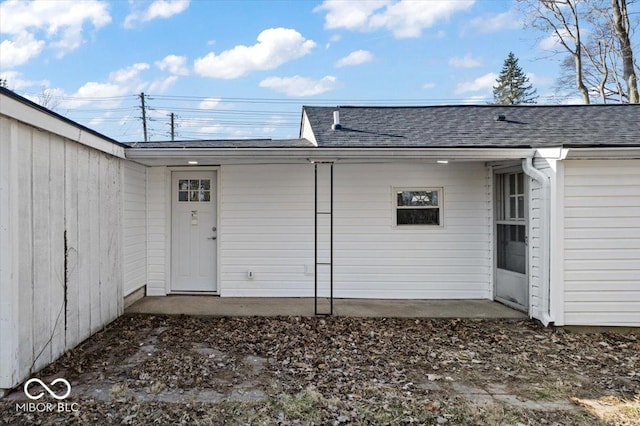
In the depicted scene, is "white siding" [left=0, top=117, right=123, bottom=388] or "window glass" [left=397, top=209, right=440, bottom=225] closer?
"white siding" [left=0, top=117, right=123, bottom=388]

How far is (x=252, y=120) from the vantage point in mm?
27000

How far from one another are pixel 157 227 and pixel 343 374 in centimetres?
423

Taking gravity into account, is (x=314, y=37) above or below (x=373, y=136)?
above

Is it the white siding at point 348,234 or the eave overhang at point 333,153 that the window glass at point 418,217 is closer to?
the white siding at point 348,234

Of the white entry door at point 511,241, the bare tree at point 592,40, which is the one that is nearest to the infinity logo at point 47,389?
the white entry door at point 511,241

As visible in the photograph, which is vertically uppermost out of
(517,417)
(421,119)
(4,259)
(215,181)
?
(421,119)

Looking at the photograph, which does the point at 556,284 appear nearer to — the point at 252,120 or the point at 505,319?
the point at 505,319

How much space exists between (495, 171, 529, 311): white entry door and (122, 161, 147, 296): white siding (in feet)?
18.6

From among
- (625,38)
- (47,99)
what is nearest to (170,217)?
(625,38)

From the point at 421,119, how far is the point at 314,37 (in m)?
7.91

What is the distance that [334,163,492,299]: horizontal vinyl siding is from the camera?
20.2ft

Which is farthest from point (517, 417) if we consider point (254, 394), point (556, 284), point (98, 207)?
point (98, 207)

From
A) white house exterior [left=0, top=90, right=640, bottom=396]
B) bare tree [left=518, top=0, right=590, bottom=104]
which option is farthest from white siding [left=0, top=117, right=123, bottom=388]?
bare tree [left=518, top=0, right=590, bottom=104]
